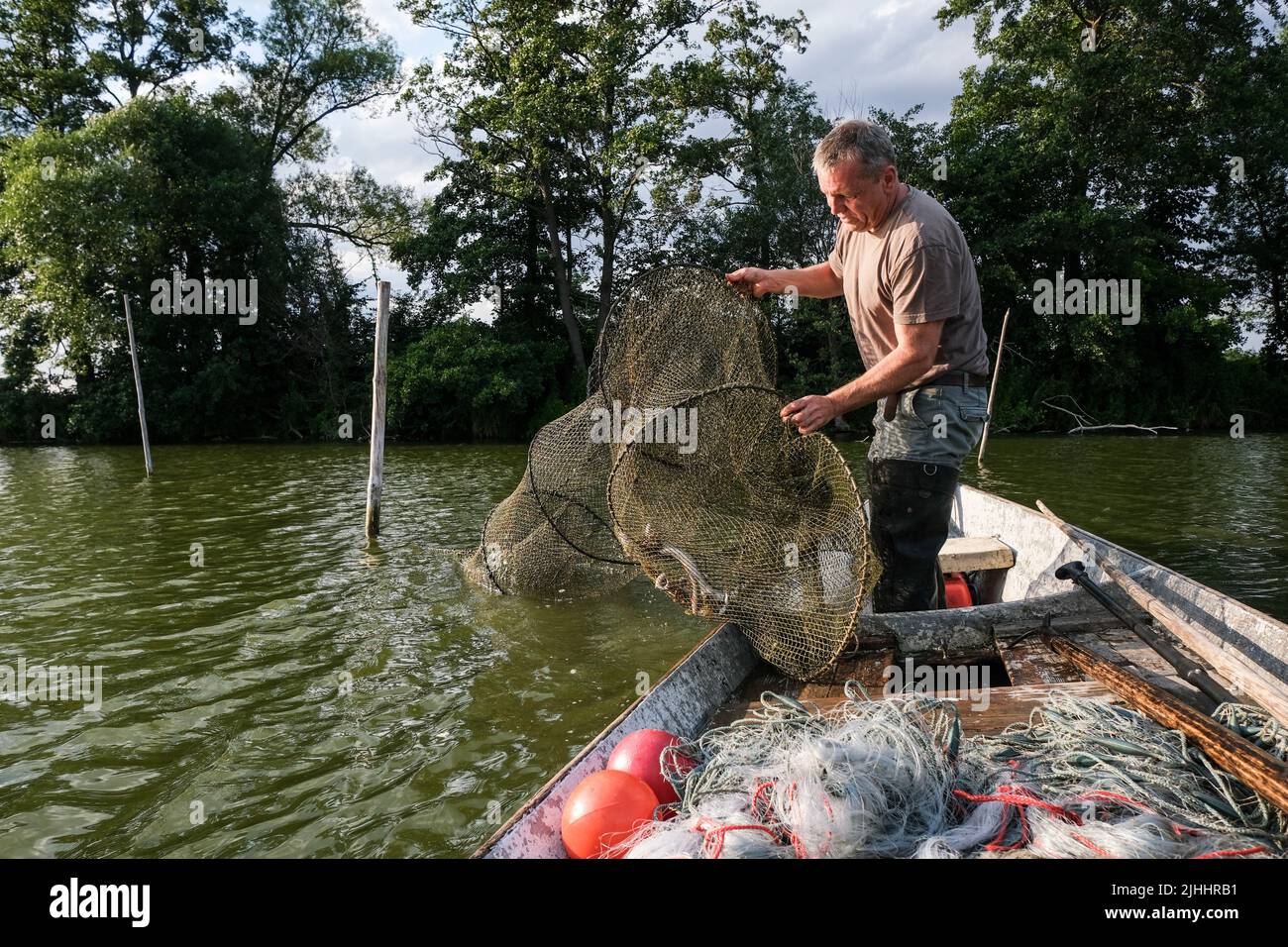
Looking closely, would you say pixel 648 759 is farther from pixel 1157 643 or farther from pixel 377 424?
pixel 377 424

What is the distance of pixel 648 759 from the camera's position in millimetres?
3047

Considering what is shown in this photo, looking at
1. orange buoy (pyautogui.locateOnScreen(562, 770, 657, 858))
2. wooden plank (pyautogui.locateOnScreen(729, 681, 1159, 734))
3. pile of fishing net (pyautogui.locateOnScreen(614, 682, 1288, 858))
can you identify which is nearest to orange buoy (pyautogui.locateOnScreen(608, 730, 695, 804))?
pile of fishing net (pyautogui.locateOnScreen(614, 682, 1288, 858))

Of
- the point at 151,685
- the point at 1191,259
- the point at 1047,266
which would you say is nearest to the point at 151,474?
the point at 151,685

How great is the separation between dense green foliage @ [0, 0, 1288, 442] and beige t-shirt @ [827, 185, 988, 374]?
2149 centimetres

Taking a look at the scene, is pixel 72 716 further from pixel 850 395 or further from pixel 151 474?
pixel 151 474

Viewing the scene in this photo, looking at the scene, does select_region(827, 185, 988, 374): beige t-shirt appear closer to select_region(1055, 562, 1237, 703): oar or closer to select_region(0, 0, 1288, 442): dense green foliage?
select_region(1055, 562, 1237, 703): oar

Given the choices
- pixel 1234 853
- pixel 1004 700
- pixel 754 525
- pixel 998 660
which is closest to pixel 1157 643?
pixel 998 660

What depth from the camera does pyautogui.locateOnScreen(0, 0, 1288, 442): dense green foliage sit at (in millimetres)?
25406

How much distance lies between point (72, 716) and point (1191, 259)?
111 feet

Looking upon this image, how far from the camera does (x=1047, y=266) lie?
27.2m

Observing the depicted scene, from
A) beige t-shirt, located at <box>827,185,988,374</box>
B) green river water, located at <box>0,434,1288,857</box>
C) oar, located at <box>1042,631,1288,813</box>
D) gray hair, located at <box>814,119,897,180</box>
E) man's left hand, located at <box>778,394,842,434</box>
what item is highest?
gray hair, located at <box>814,119,897,180</box>

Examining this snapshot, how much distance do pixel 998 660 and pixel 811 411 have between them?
1820mm

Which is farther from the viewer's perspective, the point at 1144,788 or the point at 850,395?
the point at 850,395

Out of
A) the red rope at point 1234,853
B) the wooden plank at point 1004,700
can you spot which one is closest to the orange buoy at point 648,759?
the wooden plank at point 1004,700
